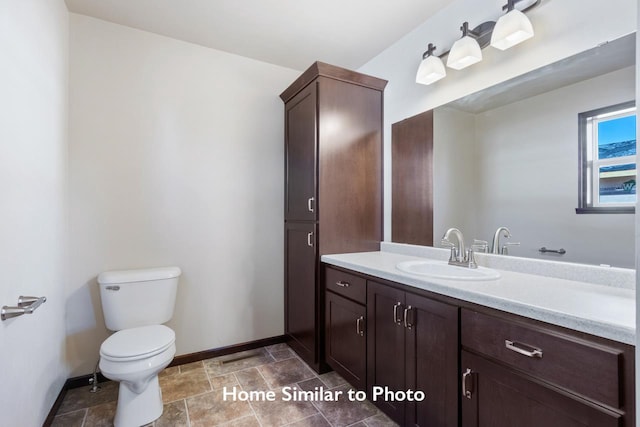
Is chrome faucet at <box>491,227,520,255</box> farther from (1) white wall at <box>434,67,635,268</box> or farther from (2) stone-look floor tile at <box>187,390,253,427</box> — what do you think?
(2) stone-look floor tile at <box>187,390,253,427</box>

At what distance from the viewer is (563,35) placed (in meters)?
1.34

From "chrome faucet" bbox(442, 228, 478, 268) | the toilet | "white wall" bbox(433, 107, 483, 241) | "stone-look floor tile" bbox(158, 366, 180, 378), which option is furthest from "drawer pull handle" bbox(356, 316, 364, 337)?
"stone-look floor tile" bbox(158, 366, 180, 378)

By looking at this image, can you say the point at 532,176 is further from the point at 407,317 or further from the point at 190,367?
the point at 190,367

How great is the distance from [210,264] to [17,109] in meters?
1.47

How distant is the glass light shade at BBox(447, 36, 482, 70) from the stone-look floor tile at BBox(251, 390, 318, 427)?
2172mm

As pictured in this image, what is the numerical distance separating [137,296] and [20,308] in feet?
2.85

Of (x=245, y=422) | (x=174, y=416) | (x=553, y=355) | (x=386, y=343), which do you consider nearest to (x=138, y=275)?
(x=174, y=416)

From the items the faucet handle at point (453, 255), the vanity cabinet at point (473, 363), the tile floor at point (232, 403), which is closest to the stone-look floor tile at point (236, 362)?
the tile floor at point (232, 403)

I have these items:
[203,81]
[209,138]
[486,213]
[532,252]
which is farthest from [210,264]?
[532,252]

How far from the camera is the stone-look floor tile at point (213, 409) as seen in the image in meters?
1.66

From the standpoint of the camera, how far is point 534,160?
4.86ft

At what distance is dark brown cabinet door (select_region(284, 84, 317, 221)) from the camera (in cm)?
217

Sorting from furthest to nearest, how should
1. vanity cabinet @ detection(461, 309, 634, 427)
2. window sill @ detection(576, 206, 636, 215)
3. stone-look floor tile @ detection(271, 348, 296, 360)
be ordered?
1. stone-look floor tile @ detection(271, 348, 296, 360)
2. window sill @ detection(576, 206, 636, 215)
3. vanity cabinet @ detection(461, 309, 634, 427)

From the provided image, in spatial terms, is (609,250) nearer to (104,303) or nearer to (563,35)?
(563,35)
